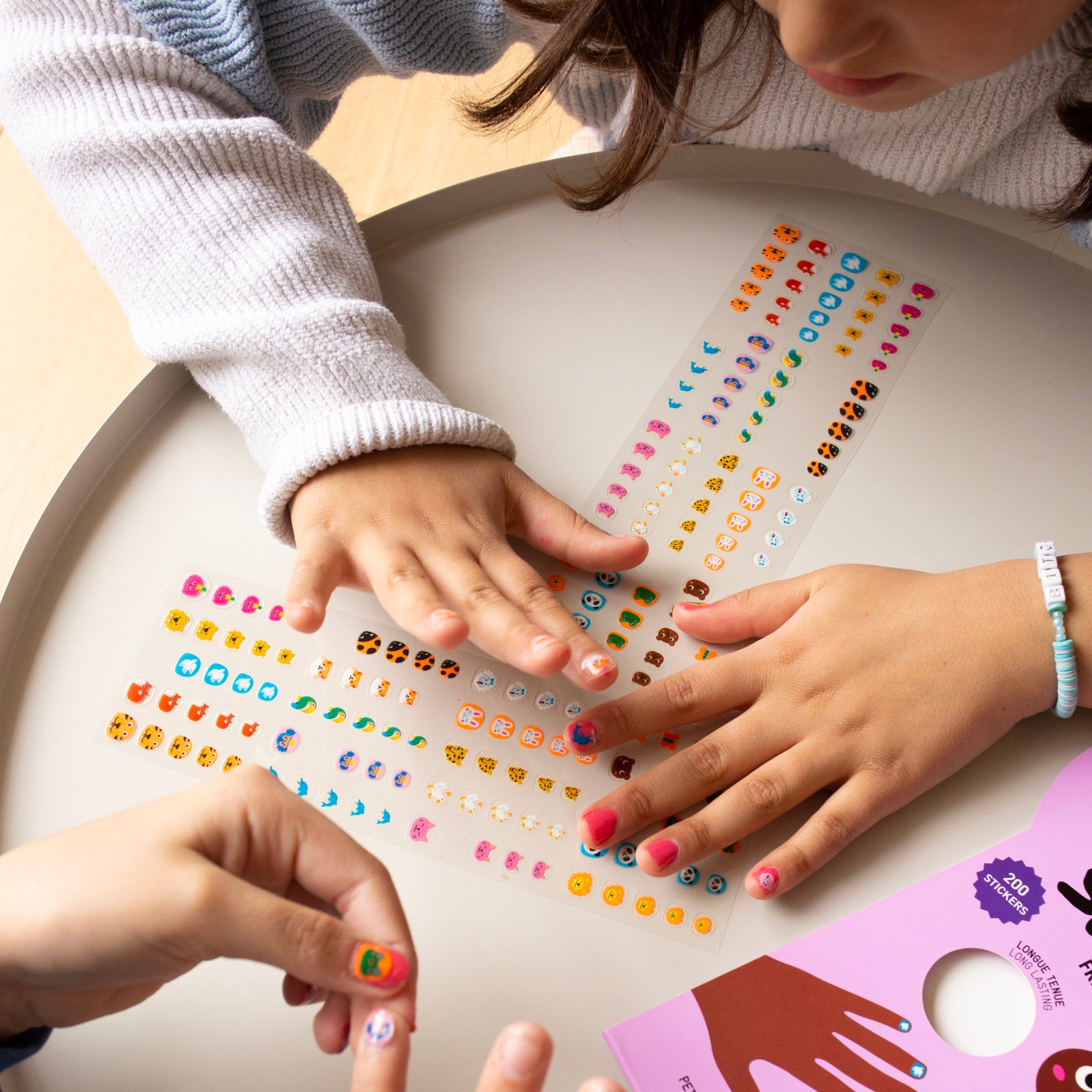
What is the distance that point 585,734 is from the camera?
0.49 meters

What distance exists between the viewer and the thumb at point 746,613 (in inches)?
20.7

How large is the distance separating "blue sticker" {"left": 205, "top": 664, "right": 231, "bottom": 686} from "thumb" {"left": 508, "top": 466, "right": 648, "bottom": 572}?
18 cm

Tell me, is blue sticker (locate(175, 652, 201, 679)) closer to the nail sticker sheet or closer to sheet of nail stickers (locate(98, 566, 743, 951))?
sheet of nail stickers (locate(98, 566, 743, 951))

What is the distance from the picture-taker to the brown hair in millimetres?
593

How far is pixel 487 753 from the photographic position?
50 centimetres

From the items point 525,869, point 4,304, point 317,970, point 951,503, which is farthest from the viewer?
point 4,304

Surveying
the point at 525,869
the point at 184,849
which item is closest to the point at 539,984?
the point at 525,869

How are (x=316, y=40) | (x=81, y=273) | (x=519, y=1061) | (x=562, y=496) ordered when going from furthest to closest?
(x=81, y=273)
(x=316, y=40)
(x=562, y=496)
(x=519, y=1061)

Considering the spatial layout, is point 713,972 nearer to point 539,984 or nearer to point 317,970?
point 539,984

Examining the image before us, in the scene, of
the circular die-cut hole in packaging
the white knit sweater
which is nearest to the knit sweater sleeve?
the white knit sweater

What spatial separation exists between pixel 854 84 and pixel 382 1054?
1.78ft

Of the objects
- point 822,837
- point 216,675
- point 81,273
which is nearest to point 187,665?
point 216,675

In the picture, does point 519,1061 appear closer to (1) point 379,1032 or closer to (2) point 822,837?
(1) point 379,1032

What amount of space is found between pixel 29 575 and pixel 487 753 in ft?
0.94
